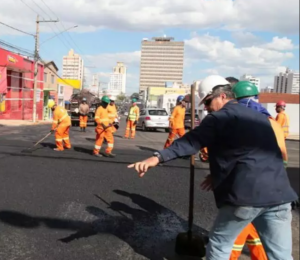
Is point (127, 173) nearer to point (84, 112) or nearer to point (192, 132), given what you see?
point (192, 132)

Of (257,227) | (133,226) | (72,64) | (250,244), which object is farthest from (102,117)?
(257,227)

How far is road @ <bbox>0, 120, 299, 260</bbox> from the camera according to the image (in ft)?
11.5

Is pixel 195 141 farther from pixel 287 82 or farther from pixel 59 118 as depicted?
pixel 287 82

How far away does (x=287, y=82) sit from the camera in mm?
64375

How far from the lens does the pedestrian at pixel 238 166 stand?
226cm

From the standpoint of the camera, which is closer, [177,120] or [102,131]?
[102,131]

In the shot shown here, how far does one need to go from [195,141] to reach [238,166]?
1.07 ft

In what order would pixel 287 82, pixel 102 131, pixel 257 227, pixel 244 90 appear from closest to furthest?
pixel 257 227 < pixel 244 90 < pixel 102 131 < pixel 287 82

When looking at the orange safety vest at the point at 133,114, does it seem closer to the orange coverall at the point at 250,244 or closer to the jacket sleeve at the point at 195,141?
the orange coverall at the point at 250,244

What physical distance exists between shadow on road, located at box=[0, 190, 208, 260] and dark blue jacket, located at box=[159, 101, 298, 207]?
158 centimetres

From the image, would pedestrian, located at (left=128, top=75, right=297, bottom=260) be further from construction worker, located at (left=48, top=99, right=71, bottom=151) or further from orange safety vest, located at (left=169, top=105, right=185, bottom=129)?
construction worker, located at (left=48, top=99, right=71, bottom=151)

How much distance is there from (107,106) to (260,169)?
693cm

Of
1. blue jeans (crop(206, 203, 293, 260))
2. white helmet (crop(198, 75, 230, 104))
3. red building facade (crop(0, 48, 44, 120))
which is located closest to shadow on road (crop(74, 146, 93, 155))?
red building facade (crop(0, 48, 44, 120))

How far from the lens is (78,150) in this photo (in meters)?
9.43
